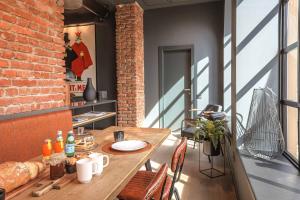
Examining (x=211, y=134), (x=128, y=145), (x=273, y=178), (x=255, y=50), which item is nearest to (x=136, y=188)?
(x=128, y=145)

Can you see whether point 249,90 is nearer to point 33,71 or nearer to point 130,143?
point 130,143

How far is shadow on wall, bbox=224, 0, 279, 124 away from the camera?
207 centimetres

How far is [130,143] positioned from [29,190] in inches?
31.2

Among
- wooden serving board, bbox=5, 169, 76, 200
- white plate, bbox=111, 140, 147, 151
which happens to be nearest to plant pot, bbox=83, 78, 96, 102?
white plate, bbox=111, 140, 147, 151

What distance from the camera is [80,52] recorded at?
5.33 metres

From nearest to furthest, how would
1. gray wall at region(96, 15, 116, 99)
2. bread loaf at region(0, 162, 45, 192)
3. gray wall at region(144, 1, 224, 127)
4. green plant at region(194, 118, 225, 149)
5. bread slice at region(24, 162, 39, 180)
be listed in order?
bread loaf at region(0, 162, 45, 192)
bread slice at region(24, 162, 39, 180)
green plant at region(194, 118, 225, 149)
gray wall at region(144, 1, 224, 127)
gray wall at region(96, 15, 116, 99)

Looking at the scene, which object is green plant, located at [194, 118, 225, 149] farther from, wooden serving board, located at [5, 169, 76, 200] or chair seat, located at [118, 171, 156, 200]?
wooden serving board, located at [5, 169, 76, 200]

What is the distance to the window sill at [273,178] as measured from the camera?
4.12 feet

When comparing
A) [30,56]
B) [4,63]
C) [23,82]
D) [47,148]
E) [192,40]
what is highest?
[192,40]

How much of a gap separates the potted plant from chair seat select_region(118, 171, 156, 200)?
1218 mm

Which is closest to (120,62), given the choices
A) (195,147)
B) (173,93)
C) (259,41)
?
(173,93)

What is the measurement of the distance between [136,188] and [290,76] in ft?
5.28

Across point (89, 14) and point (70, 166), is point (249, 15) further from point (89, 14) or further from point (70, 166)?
point (89, 14)

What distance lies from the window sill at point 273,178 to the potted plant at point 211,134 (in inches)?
33.0
